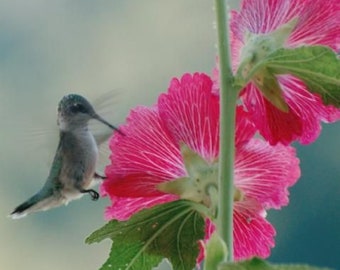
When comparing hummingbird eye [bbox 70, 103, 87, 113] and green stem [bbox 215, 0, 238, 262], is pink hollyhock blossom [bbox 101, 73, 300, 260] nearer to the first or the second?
green stem [bbox 215, 0, 238, 262]

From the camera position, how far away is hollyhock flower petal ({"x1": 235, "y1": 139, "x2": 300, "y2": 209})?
558 mm

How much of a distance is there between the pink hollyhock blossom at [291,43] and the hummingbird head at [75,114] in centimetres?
30

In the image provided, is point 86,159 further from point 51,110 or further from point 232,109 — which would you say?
point 232,109

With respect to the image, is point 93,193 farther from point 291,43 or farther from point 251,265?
point 251,265

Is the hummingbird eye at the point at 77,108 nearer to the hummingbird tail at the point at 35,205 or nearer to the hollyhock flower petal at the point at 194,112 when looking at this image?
the hummingbird tail at the point at 35,205

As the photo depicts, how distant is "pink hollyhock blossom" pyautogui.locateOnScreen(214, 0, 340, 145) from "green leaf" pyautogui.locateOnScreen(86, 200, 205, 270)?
6 cm

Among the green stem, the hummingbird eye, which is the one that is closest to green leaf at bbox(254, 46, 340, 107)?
the green stem

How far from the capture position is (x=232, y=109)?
1.59 ft

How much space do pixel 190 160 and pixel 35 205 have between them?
0.34 metres

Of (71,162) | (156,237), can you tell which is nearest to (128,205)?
(156,237)

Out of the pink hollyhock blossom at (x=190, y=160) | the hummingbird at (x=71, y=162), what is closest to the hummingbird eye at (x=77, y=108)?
the hummingbird at (x=71, y=162)

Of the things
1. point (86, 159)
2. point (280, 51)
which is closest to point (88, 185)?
point (86, 159)

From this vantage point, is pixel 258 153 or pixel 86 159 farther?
pixel 86 159

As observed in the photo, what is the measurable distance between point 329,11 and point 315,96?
49 millimetres
